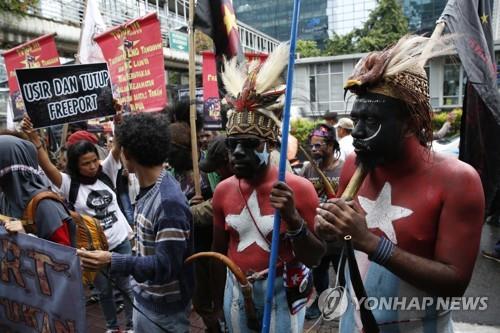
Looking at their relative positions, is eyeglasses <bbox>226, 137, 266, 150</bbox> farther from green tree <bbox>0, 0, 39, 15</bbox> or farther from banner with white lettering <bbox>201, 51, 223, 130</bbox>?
green tree <bbox>0, 0, 39, 15</bbox>

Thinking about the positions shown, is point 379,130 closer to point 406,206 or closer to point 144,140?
point 406,206

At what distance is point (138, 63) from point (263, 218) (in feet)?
10.5

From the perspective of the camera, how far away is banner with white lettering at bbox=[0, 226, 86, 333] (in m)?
2.16

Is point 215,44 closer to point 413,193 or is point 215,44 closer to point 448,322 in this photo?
point 413,193

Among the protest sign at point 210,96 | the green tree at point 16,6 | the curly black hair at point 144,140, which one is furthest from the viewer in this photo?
the green tree at point 16,6

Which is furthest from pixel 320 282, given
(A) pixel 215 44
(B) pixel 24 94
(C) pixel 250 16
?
(C) pixel 250 16

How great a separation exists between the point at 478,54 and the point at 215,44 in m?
2.49

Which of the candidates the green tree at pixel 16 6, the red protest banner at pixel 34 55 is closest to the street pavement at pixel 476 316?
the red protest banner at pixel 34 55

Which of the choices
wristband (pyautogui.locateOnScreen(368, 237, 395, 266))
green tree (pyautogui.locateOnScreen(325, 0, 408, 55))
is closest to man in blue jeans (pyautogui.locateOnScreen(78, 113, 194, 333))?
wristband (pyautogui.locateOnScreen(368, 237, 395, 266))

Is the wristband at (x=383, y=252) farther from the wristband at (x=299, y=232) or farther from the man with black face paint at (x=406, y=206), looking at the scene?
the wristband at (x=299, y=232)

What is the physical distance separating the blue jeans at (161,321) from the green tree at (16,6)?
1037cm

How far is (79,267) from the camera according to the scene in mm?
2119

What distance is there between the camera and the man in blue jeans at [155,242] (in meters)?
2.11

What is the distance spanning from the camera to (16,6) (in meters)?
9.98
